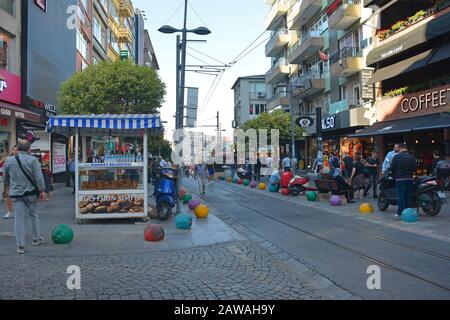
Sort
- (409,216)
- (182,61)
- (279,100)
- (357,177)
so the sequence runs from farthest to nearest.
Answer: (279,100) → (357,177) → (182,61) → (409,216)

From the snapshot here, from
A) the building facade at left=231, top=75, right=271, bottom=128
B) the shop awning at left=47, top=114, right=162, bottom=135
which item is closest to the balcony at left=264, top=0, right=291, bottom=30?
the building facade at left=231, top=75, right=271, bottom=128

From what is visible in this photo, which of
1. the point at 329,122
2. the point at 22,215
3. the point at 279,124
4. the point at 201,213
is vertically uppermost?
the point at 279,124

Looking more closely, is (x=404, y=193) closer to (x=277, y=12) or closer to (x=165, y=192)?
(x=165, y=192)

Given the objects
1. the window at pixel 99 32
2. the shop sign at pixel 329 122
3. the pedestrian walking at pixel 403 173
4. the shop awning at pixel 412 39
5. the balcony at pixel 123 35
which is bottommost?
the pedestrian walking at pixel 403 173

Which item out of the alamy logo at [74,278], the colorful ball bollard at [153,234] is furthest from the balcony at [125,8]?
the alamy logo at [74,278]

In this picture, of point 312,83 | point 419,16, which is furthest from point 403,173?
point 312,83

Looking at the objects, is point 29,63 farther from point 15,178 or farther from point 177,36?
point 15,178

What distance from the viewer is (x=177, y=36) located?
16125 mm

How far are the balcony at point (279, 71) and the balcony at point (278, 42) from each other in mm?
1316

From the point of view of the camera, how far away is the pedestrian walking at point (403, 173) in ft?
37.2

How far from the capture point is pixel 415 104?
21828 millimetres

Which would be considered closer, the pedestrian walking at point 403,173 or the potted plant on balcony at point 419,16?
the pedestrian walking at point 403,173

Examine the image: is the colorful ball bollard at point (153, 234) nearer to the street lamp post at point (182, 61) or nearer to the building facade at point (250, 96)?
the street lamp post at point (182, 61)

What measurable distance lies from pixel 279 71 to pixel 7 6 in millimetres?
29849
